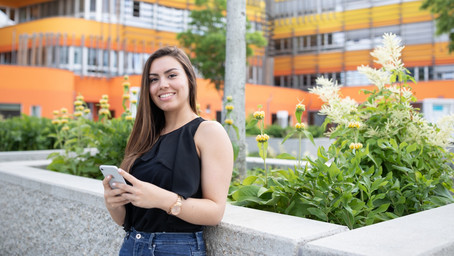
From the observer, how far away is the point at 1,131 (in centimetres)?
762

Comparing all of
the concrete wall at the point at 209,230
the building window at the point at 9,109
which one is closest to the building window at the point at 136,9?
the building window at the point at 9,109

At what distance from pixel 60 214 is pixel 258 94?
26138 millimetres

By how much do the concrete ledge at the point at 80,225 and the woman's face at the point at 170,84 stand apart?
625 millimetres

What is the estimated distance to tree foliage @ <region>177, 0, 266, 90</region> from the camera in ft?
79.5

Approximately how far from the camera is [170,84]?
2148mm

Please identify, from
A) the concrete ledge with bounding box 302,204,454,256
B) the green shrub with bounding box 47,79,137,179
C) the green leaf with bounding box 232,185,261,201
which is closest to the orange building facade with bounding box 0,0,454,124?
the green shrub with bounding box 47,79,137,179

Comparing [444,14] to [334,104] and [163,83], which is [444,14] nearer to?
[334,104]

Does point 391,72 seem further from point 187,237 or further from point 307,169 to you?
point 187,237

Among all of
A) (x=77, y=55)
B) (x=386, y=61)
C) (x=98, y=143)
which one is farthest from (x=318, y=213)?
Answer: (x=77, y=55)

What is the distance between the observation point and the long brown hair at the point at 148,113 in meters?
2.19

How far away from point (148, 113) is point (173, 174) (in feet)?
1.40

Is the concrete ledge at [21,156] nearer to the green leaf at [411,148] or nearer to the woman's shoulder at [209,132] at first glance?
the woman's shoulder at [209,132]

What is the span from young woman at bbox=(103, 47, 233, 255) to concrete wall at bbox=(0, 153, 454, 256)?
0.77 feet

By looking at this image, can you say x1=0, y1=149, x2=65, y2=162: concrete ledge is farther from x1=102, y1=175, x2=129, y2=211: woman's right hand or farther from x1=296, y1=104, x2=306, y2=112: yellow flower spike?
x1=102, y1=175, x2=129, y2=211: woman's right hand
